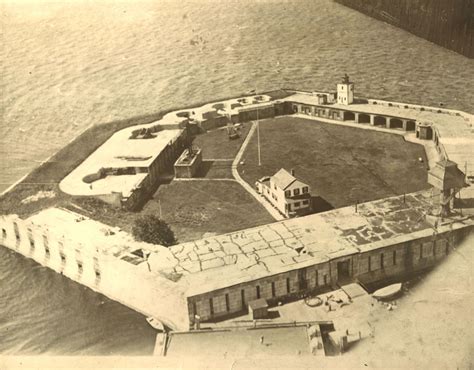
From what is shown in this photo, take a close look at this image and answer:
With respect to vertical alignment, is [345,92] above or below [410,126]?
above

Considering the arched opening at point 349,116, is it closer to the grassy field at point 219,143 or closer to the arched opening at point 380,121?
the arched opening at point 380,121

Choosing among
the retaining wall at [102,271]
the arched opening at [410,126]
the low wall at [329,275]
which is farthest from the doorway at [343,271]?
the arched opening at [410,126]

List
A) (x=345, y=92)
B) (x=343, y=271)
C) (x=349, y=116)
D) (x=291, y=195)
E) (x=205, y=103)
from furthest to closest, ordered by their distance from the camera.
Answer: (x=205, y=103)
(x=345, y=92)
(x=349, y=116)
(x=291, y=195)
(x=343, y=271)

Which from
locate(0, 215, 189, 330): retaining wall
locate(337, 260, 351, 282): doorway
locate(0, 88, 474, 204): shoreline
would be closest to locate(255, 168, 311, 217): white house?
locate(337, 260, 351, 282): doorway

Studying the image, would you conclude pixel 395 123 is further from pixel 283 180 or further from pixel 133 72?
pixel 133 72

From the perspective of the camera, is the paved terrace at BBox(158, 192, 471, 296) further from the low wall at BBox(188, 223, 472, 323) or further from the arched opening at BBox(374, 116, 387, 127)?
A: the arched opening at BBox(374, 116, 387, 127)

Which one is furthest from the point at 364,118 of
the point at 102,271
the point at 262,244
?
the point at 102,271
